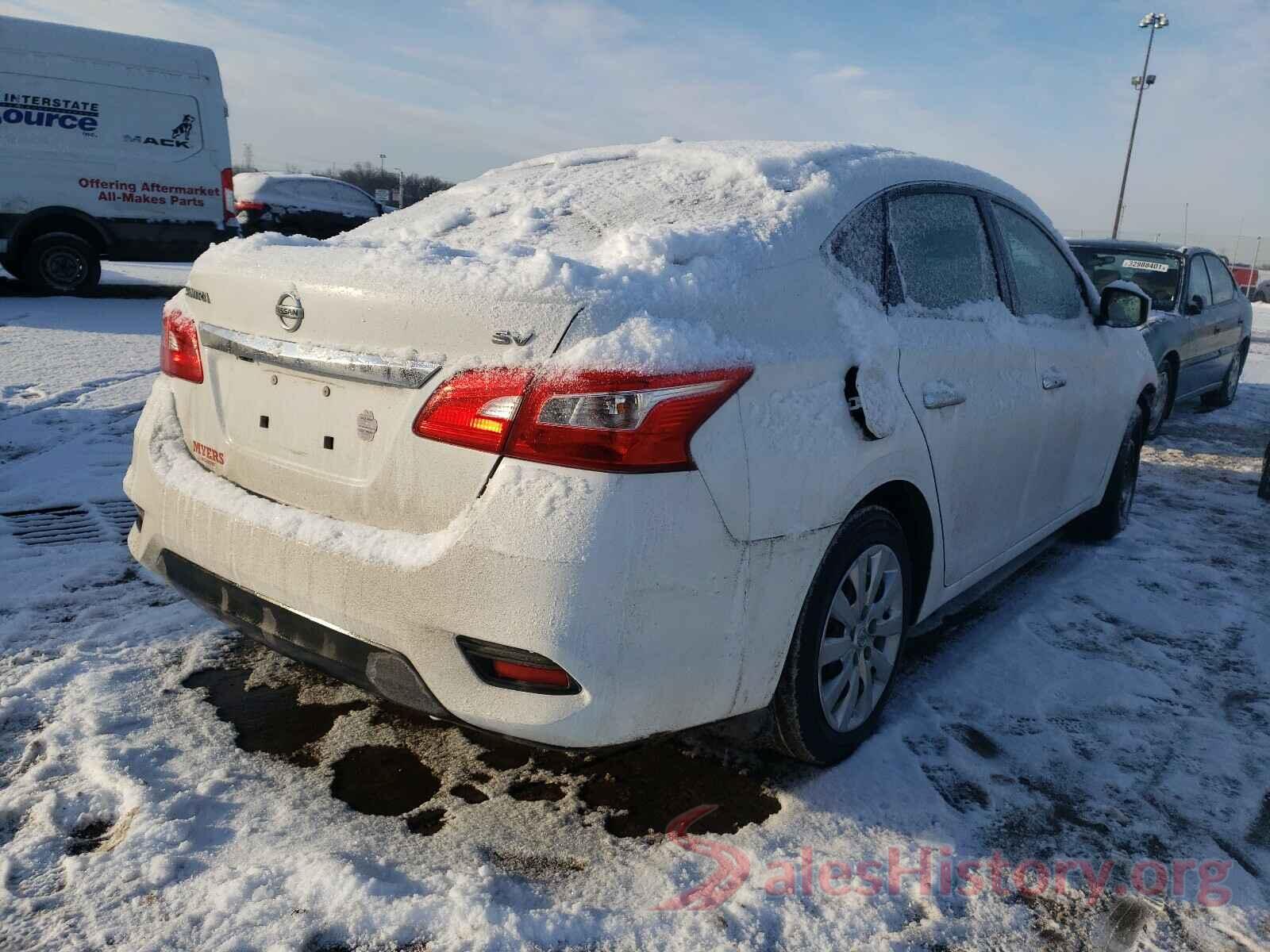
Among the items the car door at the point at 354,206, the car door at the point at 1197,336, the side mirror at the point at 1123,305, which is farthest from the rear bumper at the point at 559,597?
the car door at the point at 354,206

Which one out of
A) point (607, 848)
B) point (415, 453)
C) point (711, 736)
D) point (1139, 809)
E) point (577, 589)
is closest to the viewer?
point (577, 589)

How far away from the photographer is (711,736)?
2746 mm

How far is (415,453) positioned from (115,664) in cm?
149

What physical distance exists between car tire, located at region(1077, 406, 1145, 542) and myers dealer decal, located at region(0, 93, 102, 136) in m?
10.7

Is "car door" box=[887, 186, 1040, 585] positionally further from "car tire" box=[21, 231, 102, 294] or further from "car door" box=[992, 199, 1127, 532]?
"car tire" box=[21, 231, 102, 294]

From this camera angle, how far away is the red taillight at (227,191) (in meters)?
11.4

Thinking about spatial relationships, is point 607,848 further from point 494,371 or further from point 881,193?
point 881,193

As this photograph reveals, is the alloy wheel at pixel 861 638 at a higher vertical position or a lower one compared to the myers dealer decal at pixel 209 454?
lower

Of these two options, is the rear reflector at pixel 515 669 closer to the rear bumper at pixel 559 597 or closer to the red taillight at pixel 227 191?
the rear bumper at pixel 559 597

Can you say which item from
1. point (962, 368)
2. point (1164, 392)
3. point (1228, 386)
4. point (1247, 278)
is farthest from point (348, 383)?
point (1247, 278)

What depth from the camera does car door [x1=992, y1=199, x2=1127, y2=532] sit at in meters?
3.54

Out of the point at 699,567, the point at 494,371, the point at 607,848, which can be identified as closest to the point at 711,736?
the point at 607,848

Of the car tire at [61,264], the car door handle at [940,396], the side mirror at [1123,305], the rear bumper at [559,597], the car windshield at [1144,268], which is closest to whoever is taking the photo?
the rear bumper at [559,597]

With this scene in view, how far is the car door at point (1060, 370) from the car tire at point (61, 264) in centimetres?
1045
